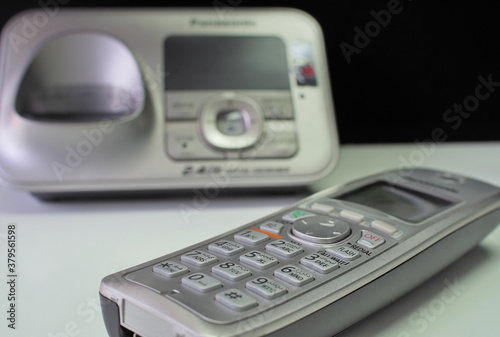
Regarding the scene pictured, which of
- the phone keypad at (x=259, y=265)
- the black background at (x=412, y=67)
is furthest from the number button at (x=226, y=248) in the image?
the black background at (x=412, y=67)

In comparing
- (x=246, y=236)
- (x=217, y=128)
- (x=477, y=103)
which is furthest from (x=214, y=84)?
(x=477, y=103)

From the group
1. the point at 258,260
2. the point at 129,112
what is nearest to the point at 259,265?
the point at 258,260

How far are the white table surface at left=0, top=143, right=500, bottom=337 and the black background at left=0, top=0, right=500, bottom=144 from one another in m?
0.10

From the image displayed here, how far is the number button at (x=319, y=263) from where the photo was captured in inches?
10.2

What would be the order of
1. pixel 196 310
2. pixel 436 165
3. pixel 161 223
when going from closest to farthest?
pixel 196 310
pixel 161 223
pixel 436 165

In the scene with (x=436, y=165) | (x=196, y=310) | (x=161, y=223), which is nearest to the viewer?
(x=196, y=310)

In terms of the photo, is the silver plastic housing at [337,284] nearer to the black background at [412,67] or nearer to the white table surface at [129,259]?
the white table surface at [129,259]

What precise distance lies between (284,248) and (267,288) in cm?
4

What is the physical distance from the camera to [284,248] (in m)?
0.28

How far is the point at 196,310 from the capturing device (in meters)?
0.22

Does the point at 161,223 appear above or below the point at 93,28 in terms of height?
below

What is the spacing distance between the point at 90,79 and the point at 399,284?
1.05 ft

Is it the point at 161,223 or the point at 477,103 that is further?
the point at 477,103

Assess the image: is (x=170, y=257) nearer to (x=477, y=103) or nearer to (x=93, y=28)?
(x=93, y=28)
